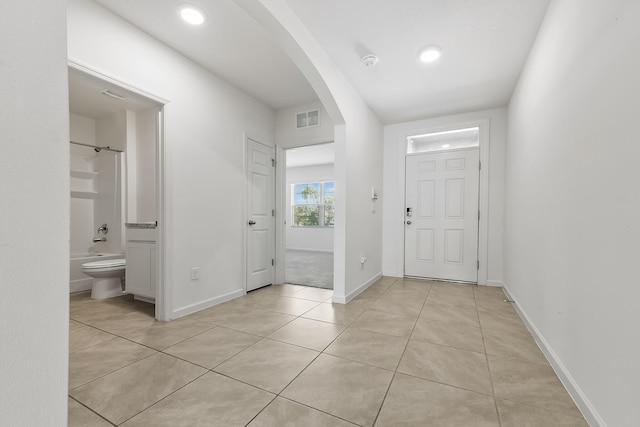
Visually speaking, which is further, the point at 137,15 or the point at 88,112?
the point at 88,112

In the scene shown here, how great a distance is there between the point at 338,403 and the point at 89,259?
3968 millimetres

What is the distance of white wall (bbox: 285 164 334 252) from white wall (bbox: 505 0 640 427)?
19.0ft

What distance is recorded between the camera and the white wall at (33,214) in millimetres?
621

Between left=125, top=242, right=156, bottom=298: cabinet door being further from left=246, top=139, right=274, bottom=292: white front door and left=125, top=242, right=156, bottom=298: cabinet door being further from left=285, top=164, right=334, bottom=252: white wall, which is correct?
left=285, top=164, right=334, bottom=252: white wall

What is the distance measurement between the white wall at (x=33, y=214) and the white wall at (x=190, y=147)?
1488mm

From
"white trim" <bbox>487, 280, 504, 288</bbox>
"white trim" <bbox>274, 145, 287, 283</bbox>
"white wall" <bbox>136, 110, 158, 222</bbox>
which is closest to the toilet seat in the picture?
"white wall" <bbox>136, 110, 158, 222</bbox>

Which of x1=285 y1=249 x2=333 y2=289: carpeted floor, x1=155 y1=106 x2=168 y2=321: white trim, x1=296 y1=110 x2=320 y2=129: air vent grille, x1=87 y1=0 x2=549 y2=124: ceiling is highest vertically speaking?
x1=87 y1=0 x2=549 y2=124: ceiling

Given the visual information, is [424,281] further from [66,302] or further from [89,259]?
[89,259]

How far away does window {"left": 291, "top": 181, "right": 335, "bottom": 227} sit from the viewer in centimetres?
788

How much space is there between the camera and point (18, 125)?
64 cm

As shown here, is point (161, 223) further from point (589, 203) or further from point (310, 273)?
point (589, 203)

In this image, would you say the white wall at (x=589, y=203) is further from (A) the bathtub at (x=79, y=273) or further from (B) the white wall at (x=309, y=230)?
(B) the white wall at (x=309, y=230)

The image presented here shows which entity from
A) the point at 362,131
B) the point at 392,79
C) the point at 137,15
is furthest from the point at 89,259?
the point at 392,79

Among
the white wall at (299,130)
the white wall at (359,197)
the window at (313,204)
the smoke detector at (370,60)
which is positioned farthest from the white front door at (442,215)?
the window at (313,204)
